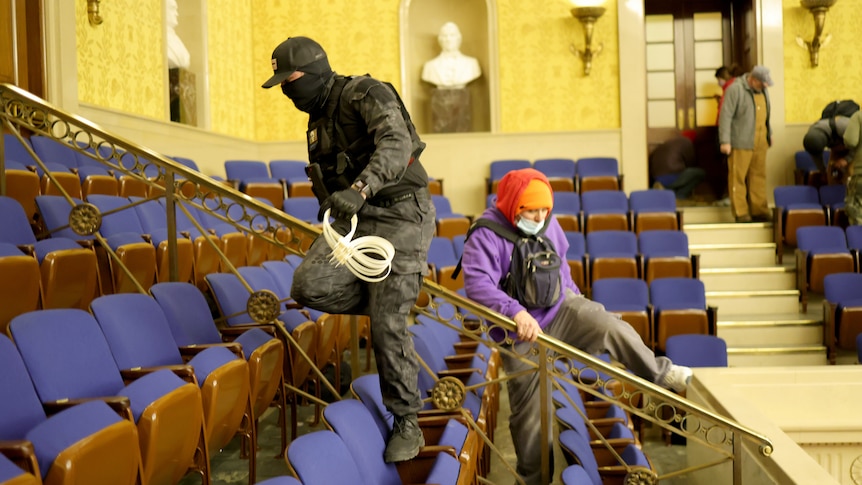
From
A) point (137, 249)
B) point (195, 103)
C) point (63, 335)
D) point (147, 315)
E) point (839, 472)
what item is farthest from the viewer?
point (195, 103)

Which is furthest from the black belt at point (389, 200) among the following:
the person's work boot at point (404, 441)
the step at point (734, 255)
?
the step at point (734, 255)

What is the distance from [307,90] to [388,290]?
21.4 inches

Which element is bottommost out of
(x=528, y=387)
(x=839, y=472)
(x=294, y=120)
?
(x=839, y=472)

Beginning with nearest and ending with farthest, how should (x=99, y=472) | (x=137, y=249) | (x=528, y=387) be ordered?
(x=99, y=472) → (x=528, y=387) → (x=137, y=249)

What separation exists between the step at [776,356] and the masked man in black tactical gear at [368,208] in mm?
3439

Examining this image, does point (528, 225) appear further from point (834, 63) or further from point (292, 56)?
point (834, 63)

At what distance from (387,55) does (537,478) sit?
5766 mm

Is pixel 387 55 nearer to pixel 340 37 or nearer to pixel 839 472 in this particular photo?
pixel 340 37

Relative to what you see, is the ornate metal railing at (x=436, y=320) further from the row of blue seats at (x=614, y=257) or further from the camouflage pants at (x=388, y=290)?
the row of blue seats at (x=614, y=257)

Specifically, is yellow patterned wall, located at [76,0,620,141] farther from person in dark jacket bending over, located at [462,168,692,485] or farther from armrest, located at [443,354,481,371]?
person in dark jacket bending over, located at [462,168,692,485]

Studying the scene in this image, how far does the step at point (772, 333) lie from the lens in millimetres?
5418

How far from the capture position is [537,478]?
2.95 meters

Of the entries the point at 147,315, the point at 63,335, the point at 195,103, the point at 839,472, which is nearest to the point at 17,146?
the point at 147,315

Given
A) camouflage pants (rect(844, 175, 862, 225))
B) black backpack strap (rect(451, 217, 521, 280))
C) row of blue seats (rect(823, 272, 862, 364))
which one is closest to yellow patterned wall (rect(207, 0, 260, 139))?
black backpack strap (rect(451, 217, 521, 280))
